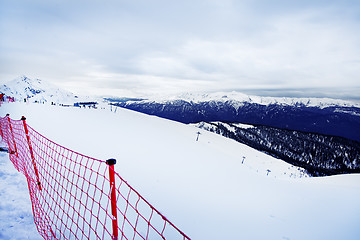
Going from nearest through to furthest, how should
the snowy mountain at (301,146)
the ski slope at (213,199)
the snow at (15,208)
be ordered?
1. the snow at (15,208)
2. the ski slope at (213,199)
3. the snowy mountain at (301,146)

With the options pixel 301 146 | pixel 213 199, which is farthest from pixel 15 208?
pixel 301 146

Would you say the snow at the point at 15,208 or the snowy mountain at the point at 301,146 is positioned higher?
the snow at the point at 15,208

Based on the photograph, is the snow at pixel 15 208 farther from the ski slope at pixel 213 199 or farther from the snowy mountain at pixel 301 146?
the snowy mountain at pixel 301 146

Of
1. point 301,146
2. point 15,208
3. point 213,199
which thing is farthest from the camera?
point 301,146

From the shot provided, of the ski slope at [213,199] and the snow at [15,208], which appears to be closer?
the snow at [15,208]

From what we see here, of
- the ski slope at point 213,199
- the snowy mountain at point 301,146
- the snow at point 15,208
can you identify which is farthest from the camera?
the snowy mountain at point 301,146

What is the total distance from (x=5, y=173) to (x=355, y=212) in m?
15.7

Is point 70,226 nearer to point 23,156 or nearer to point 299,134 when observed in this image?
point 23,156

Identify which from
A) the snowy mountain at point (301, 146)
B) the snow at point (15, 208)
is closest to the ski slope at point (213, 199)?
the snow at point (15, 208)

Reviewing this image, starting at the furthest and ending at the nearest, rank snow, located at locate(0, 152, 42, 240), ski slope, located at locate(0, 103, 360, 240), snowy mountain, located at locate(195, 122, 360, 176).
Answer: snowy mountain, located at locate(195, 122, 360, 176) < ski slope, located at locate(0, 103, 360, 240) < snow, located at locate(0, 152, 42, 240)

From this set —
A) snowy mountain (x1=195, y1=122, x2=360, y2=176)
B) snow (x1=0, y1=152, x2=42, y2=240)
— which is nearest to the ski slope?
snow (x1=0, y1=152, x2=42, y2=240)

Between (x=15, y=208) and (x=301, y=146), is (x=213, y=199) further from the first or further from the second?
(x=301, y=146)

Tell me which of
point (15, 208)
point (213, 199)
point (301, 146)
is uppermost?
point (15, 208)

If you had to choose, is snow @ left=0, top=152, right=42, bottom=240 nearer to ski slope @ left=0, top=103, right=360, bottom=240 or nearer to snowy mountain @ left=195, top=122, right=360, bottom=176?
ski slope @ left=0, top=103, right=360, bottom=240
